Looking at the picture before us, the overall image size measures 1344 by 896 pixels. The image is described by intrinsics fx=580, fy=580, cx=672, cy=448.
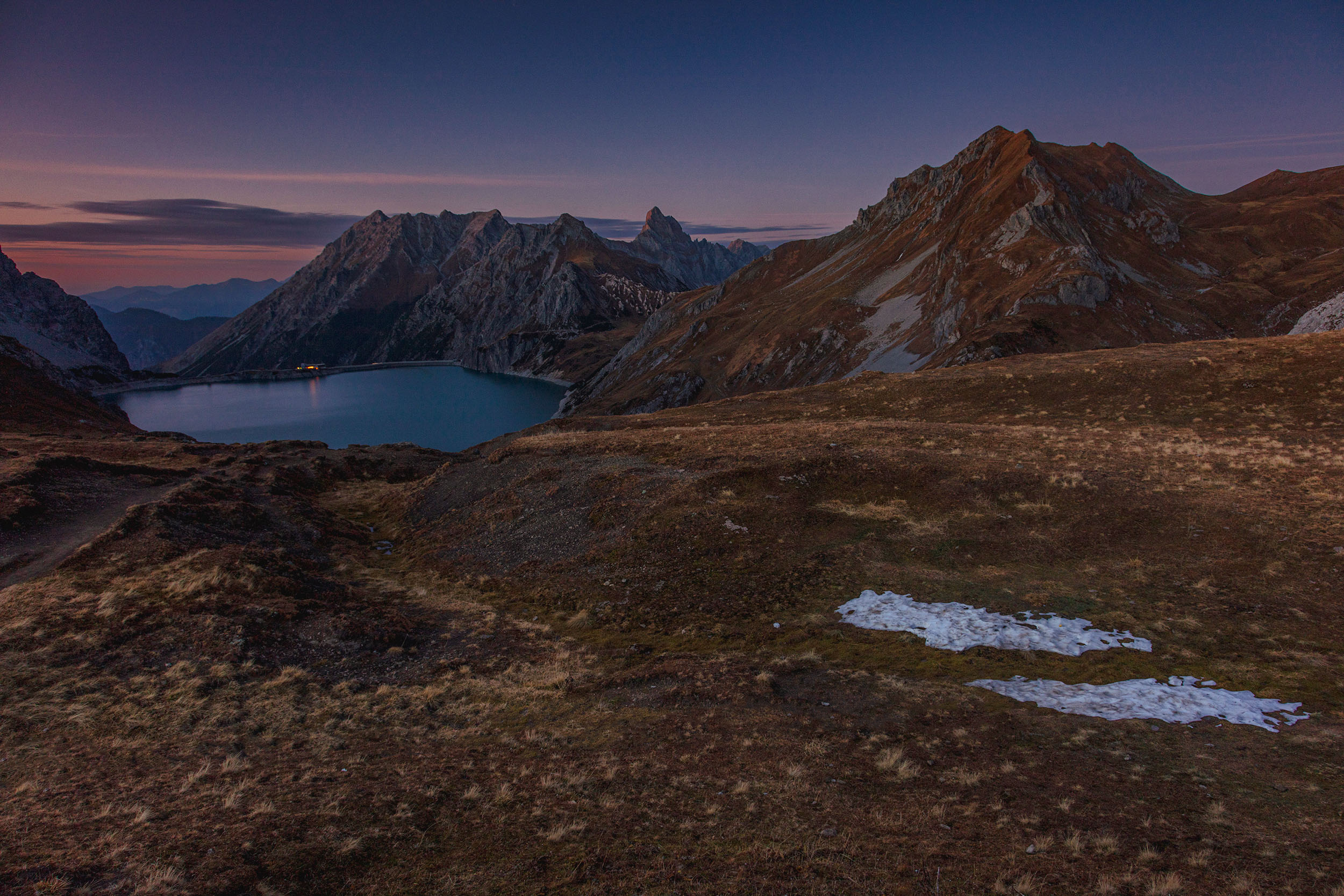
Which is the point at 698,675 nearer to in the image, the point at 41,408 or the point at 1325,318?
the point at 1325,318

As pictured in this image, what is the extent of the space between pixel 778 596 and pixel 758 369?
470 feet

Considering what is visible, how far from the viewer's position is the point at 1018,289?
11594 cm

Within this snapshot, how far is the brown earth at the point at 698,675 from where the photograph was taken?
9.99m

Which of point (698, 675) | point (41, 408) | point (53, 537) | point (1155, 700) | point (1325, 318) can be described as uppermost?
point (1325, 318)

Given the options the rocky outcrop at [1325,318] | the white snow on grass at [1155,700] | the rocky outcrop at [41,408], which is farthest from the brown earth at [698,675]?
the rocky outcrop at [41,408]

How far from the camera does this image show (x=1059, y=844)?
1006 centimetres

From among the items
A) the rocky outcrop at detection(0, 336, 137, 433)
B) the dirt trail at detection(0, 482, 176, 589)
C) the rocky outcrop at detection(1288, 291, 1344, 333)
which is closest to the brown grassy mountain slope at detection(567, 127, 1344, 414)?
the rocky outcrop at detection(1288, 291, 1344, 333)

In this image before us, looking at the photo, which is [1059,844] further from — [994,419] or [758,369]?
[758,369]

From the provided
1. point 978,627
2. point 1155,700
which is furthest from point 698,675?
point 1155,700

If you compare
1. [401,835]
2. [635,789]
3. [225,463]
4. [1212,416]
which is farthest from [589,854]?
[225,463]

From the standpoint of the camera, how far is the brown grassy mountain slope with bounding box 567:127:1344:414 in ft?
350

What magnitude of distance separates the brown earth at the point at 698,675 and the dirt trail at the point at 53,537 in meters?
1.22

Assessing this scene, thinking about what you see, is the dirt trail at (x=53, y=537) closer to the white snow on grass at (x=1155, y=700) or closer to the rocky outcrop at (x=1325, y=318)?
the white snow on grass at (x=1155, y=700)

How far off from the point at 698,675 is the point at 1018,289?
125m
